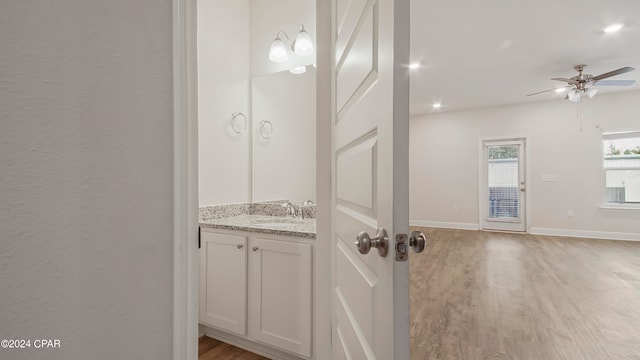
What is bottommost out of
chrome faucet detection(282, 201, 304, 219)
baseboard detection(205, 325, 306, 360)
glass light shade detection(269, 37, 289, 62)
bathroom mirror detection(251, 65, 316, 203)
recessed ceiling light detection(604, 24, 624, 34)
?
baseboard detection(205, 325, 306, 360)

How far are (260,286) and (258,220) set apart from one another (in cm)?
55

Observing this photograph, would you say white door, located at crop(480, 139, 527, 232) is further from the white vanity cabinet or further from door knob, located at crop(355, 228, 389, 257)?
door knob, located at crop(355, 228, 389, 257)

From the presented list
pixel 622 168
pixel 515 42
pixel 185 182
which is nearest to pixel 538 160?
pixel 622 168

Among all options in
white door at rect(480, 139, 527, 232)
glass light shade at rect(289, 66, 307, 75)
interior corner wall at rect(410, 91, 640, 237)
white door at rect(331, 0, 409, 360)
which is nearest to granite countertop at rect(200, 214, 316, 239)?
white door at rect(331, 0, 409, 360)

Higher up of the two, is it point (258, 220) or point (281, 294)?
point (258, 220)

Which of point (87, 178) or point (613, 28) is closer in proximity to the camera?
point (87, 178)

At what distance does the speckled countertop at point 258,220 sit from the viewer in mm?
1853

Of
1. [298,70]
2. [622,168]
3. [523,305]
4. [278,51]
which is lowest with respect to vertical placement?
[523,305]

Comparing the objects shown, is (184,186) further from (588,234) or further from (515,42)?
(588,234)

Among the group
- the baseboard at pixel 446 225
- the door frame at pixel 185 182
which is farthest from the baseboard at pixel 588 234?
the door frame at pixel 185 182

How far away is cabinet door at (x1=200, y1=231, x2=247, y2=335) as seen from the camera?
1.99 metres

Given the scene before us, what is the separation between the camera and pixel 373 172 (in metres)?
0.82

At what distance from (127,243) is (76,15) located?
1.30 ft

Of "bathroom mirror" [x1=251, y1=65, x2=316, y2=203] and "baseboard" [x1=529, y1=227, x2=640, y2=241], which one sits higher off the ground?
"bathroom mirror" [x1=251, y1=65, x2=316, y2=203]
